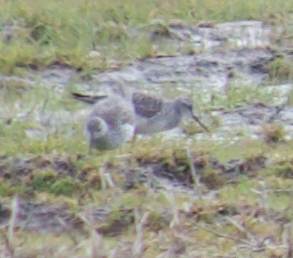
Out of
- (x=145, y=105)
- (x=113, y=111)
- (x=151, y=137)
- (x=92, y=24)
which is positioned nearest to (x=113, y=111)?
(x=113, y=111)

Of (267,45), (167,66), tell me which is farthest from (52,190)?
(267,45)

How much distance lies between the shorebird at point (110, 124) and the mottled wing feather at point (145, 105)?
1.13 feet

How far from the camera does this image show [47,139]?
7.61 metres

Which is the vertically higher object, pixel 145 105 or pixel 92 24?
pixel 92 24

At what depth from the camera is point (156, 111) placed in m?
8.48

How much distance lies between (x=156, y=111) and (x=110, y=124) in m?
0.93

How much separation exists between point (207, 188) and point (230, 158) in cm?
42

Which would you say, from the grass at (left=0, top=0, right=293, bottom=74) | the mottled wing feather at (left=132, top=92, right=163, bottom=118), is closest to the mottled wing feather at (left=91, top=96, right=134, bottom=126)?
the mottled wing feather at (left=132, top=92, right=163, bottom=118)

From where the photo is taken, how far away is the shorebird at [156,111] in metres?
8.13

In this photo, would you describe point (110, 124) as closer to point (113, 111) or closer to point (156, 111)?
point (113, 111)

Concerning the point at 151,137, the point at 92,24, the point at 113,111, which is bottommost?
the point at 151,137

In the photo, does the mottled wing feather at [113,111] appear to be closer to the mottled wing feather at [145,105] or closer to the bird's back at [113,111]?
the bird's back at [113,111]

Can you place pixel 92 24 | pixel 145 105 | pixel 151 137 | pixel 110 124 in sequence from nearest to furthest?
pixel 110 124, pixel 151 137, pixel 145 105, pixel 92 24

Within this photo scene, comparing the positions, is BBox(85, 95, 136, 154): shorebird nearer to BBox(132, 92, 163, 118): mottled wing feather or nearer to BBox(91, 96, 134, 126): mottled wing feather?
BBox(91, 96, 134, 126): mottled wing feather
